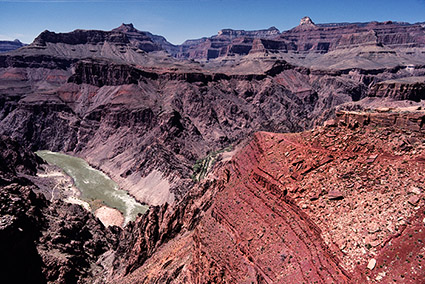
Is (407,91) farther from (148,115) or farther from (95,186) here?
(95,186)

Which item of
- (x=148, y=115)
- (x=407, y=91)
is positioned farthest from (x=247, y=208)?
(x=407, y=91)

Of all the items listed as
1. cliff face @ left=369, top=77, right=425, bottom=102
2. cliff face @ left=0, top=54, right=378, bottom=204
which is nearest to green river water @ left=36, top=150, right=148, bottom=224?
cliff face @ left=0, top=54, right=378, bottom=204

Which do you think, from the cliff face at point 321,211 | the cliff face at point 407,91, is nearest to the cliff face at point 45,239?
the cliff face at point 321,211

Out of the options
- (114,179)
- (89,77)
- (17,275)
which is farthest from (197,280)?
(89,77)

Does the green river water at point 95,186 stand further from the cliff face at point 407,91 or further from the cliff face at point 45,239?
the cliff face at point 407,91

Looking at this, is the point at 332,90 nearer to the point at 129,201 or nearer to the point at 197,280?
the point at 129,201

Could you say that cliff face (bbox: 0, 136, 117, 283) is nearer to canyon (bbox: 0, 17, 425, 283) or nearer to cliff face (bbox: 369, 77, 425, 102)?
canyon (bbox: 0, 17, 425, 283)

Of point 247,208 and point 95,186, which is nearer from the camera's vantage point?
point 247,208

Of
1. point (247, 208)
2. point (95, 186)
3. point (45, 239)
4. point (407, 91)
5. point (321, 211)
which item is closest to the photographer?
point (321, 211)
